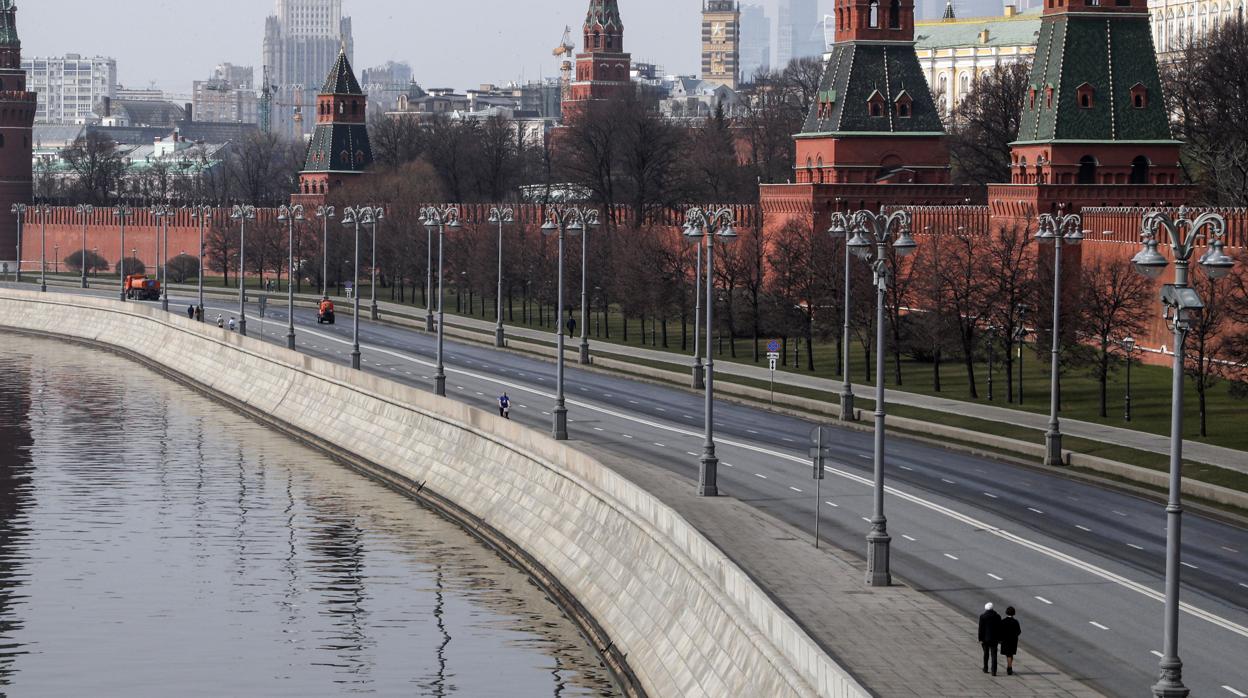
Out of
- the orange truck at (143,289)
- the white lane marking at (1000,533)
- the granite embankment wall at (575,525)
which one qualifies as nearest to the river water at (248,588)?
the granite embankment wall at (575,525)

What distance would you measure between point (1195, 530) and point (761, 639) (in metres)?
18.3

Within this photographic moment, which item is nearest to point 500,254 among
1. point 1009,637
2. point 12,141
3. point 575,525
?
point 575,525

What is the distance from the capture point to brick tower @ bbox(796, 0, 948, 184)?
112000mm

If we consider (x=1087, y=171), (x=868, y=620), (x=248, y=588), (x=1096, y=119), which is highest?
(x=1096, y=119)

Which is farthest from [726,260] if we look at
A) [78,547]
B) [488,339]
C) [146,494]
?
[78,547]

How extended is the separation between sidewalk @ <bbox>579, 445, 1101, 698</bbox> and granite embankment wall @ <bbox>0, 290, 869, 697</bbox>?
3.83ft

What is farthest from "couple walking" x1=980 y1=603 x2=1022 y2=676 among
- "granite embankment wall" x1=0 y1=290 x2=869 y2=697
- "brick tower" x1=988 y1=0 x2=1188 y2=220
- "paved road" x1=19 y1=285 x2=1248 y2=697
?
"brick tower" x1=988 y1=0 x2=1188 y2=220

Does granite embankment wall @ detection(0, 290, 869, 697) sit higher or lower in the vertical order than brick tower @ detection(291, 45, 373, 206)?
lower

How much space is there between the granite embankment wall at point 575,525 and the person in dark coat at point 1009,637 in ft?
10.9

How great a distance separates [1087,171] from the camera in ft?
314

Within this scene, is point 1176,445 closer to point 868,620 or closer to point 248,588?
point 868,620

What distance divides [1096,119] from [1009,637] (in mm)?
68285

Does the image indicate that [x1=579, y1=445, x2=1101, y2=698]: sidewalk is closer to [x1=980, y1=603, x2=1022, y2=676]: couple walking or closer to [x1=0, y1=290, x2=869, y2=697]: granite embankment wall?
[x1=980, y1=603, x2=1022, y2=676]: couple walking

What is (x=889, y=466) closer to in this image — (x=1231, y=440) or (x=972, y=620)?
(x=1231, y=440)
